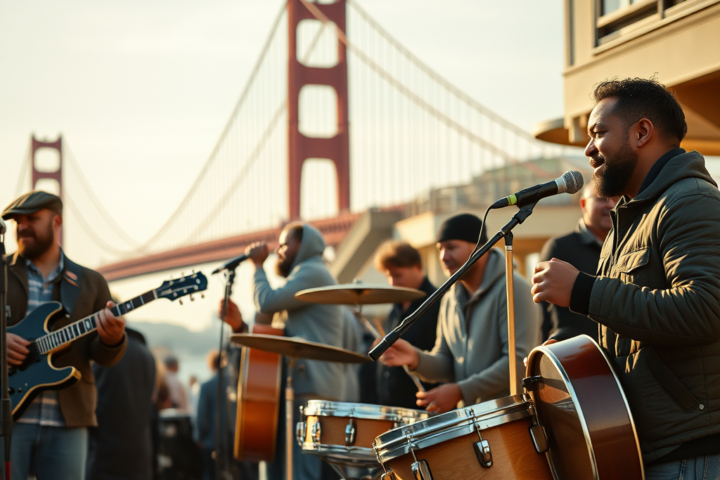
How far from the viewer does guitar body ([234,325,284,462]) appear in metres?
4.88

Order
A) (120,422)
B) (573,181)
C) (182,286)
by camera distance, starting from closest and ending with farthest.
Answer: (573,181), (182,286), (120,422)

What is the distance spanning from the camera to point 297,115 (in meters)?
29.0

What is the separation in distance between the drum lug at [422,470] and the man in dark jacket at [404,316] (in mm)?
2153

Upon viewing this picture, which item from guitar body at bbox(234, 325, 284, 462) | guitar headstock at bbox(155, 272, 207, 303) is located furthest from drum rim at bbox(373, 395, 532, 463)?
guitar body at bbox(234, 325, 284, 462)

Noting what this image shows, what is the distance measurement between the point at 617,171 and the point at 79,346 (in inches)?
97.5

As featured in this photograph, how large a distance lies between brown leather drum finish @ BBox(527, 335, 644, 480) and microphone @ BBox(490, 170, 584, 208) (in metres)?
0.42

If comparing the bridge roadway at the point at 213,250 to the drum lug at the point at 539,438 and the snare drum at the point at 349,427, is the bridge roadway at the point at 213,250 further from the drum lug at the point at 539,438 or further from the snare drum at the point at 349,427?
the drum lug at the point at 539,438

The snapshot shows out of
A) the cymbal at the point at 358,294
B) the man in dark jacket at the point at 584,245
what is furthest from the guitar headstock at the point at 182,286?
the man in dark jacket at the point at 584,245

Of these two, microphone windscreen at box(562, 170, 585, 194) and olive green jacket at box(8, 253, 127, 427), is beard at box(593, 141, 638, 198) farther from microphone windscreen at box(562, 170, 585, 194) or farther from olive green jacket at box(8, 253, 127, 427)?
olive green jacket at box(8, 253, 127, 427)

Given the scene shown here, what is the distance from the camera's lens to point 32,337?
362cm

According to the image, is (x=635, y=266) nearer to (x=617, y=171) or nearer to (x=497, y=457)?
(x=617, y=171)

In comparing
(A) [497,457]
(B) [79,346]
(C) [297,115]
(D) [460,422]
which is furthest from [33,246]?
(C) [297,115]

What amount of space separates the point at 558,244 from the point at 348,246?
671 inches

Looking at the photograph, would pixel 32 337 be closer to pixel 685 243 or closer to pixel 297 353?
pixel 297 353
